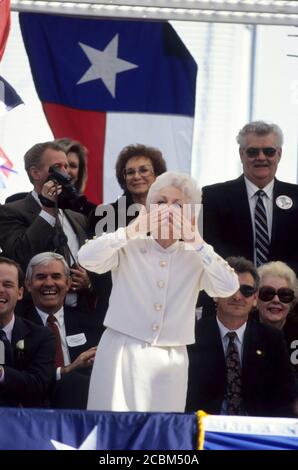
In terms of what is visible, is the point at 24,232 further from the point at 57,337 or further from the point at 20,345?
the point at 20,345

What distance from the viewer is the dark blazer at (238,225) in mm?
6391

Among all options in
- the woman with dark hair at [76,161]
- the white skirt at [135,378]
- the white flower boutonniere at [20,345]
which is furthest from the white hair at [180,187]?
the woman with dark hair at [76,161]

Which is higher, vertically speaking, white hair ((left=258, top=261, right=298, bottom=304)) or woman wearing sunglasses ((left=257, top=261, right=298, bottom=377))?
white hair ((left=258, top=261, right=298, bottom=304))

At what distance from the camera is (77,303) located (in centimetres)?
632

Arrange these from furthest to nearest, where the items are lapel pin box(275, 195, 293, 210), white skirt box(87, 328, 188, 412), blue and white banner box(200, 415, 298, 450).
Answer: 1. lapel pin box(275, 195, 293, 210)
2. white skirt box(87, 328, 188, 412)
3. blue and white banner box(200, 415, 298, 450)

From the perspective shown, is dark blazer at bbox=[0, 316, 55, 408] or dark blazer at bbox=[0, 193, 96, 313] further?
dark blazer at bbox=[0, 193, 96, 313]

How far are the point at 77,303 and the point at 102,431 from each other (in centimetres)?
162

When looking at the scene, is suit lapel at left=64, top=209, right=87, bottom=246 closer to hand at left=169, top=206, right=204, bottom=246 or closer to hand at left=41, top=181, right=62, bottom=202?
hand at left=41, top=181, right=62, bottom=202

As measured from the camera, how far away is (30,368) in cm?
569

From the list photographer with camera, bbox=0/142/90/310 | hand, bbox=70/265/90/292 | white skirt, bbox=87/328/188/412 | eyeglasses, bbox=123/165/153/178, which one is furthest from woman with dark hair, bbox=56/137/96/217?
white skirt, bbox=87/328/188/412

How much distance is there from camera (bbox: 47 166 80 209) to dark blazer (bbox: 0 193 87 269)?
0.13m

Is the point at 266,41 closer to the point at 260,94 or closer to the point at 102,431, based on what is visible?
the point at 260,94

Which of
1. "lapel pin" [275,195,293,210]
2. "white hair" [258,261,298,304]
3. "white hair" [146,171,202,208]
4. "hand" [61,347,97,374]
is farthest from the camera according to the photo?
"lapel pin" [275,195,293,210]

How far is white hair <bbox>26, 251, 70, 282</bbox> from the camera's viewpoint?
6082 millimetres
